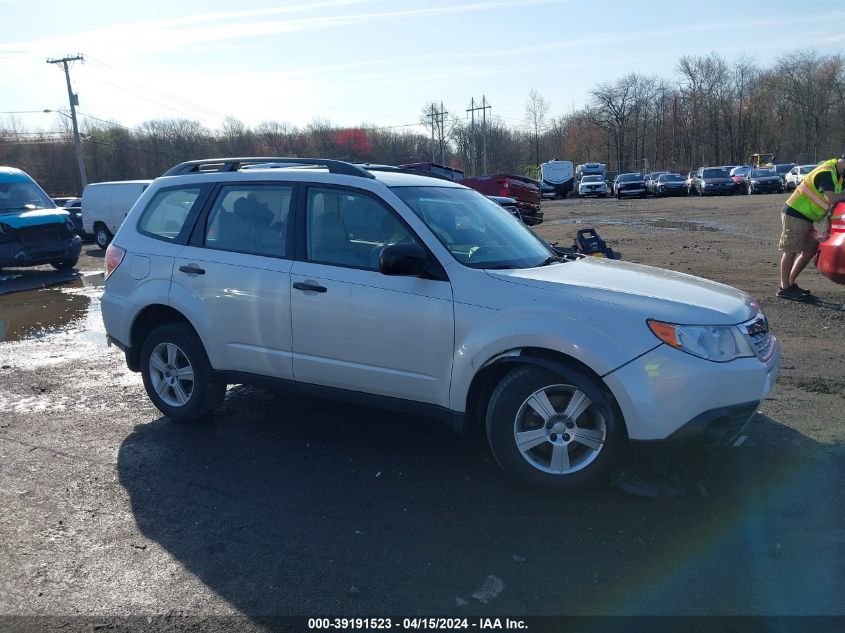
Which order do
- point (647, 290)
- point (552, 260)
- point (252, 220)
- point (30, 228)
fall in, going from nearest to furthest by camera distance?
point (647, 290) → point (552, 260) → point (252, 220) → point (30, 228)

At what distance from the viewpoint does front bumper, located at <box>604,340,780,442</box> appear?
3.75 metres

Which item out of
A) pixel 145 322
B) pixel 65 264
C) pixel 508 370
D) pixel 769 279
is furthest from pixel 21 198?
pixel 508 370

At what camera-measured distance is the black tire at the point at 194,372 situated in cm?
540

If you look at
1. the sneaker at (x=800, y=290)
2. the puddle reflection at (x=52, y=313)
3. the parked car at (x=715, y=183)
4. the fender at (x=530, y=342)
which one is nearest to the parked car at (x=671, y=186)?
the parked car at (x=715, y=183)

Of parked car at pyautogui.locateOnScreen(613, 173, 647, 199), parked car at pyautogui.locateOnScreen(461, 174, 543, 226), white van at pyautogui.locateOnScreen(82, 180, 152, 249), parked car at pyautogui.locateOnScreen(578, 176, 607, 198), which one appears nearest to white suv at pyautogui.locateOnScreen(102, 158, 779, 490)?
white van at pyautogui.locateOnScreen(82, 180, 152, 249)

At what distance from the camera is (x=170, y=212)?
5.69 metres

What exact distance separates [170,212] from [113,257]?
64 centimetres

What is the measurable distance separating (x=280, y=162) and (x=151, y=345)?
176 centimetres

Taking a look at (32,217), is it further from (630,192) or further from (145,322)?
(630,192)

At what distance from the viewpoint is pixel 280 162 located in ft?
18.4

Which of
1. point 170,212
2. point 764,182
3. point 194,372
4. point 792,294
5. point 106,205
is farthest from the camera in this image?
point 764,182

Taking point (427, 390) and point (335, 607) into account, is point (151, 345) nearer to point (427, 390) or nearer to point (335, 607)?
point (427, 390)

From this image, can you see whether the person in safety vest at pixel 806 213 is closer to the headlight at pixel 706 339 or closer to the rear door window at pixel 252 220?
the headlight at pixel 706 339

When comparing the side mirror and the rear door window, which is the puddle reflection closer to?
the rear door window
